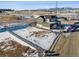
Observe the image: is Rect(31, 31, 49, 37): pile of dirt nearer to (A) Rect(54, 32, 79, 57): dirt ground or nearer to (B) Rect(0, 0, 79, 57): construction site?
(B) Rect(0, 0, 79, 57): construction site

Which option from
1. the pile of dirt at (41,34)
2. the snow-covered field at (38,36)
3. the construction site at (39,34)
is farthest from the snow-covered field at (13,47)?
the pile of dirt at (41,34)

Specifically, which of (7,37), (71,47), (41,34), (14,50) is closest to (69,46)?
(71,47)

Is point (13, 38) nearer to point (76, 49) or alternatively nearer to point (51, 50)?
point (51, 50)

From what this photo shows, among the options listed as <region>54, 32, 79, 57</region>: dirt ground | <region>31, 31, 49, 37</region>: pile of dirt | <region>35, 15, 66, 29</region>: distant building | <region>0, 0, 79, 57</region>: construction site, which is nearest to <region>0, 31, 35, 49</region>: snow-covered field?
<region>0, 0, 79, 57</region>: construction site

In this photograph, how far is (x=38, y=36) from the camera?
12.6 ft

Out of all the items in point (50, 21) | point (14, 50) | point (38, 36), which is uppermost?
point (50, 21)

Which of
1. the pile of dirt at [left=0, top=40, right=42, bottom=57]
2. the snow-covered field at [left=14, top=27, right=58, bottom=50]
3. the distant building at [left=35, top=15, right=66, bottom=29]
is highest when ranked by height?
the distant building at [left=35, top=15, right=66, bottom=29]

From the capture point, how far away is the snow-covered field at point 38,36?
380 cm

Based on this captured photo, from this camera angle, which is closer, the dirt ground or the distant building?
the dirt ground

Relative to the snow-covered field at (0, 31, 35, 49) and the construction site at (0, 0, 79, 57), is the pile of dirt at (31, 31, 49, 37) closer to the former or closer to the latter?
Answer: the construction site at (0, 0, 79, 57)

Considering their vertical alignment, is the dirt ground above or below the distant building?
below

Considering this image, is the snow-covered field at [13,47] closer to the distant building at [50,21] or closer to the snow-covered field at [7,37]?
the snow-covered field at [7,37]

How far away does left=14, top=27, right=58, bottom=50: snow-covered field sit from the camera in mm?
3802

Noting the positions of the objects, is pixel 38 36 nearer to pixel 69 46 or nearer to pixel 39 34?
pixel 39 34
